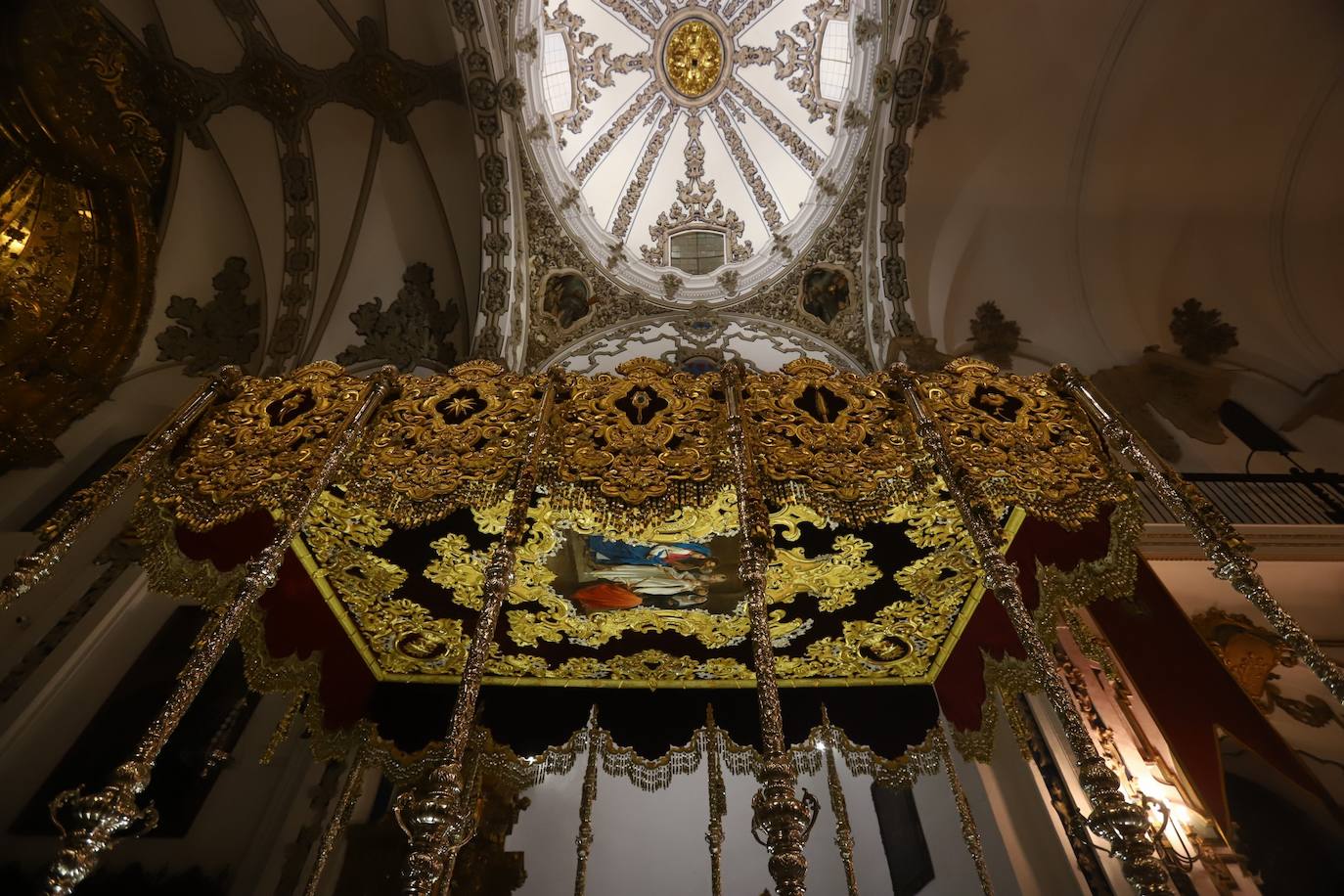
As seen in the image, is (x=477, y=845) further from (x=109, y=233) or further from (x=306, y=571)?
(x=109, y=233)

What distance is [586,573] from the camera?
4.48 m

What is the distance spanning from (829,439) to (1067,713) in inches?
63.3

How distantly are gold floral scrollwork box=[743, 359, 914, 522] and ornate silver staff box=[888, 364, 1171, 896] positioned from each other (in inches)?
7.9

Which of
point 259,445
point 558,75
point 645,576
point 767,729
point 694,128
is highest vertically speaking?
point 694,128

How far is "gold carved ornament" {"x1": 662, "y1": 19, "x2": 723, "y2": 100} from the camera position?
1143cm

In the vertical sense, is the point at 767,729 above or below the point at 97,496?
below

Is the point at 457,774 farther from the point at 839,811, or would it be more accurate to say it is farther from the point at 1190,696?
the point at 1190,696

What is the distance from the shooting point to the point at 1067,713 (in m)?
2.25

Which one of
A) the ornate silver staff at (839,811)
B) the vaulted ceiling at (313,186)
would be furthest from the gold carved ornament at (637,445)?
the vaulted ceiling at (313,186)

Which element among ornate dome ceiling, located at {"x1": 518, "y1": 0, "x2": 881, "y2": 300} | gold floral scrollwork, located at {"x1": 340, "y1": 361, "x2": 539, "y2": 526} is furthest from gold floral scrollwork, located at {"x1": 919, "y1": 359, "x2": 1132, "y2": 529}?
ornate dome ceiling, located at {"x1": 518, "y1": 0, "x2": 881, "y2": 300}

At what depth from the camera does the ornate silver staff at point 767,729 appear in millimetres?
1993

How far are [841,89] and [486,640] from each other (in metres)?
11.1

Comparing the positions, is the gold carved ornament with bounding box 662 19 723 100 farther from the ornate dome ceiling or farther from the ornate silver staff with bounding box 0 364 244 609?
the ornate silver staff with bounding box 0 364 244 609

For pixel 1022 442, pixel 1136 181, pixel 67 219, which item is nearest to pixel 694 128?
pixel 1136 181
